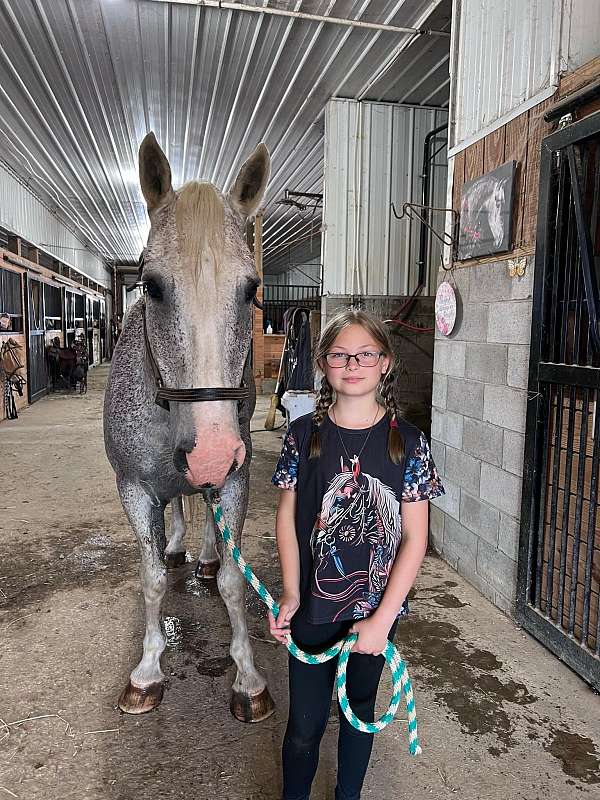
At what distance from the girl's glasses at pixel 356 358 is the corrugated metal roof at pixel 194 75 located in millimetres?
3787

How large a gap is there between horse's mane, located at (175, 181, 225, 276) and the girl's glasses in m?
0.42

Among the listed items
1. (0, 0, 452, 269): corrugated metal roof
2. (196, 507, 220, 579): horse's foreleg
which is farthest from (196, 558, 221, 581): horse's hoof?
(0, 0, 452, 269): corrugated metal roof

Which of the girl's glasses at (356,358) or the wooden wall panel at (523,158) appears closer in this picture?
the girl's glasses at (356,358)

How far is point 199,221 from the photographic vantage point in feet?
4.72

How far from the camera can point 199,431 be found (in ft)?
4.41

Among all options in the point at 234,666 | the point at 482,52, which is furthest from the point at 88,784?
the point at 482,52

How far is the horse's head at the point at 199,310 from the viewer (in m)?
1.36

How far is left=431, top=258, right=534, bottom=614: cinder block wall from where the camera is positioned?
249 centimetres

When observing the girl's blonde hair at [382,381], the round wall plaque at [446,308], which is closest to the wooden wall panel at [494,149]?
the round wall plaque at [446,308]

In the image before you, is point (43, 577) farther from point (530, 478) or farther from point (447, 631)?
point (530, 478)

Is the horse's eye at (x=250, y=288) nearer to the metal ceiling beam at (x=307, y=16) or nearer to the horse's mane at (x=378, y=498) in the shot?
the horse's mane at (x=378, y=498)

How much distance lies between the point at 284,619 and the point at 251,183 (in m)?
1.29

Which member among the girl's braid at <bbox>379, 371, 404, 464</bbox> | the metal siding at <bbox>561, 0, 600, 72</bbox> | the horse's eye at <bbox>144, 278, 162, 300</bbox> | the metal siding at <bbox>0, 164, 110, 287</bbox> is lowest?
the girl's braid at <bbox>379, 371, 404, 464</bbox>

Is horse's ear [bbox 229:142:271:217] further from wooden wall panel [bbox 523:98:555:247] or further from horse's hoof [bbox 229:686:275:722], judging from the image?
horse's hoof [bbox 229:686:275:722]
